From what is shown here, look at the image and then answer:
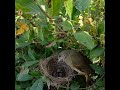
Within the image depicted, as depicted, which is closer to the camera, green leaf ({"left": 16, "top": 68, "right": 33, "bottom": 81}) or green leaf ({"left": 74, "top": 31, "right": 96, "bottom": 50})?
green leaf ({"left": 74, "top": 31, "right": 96, "bottom": 50})

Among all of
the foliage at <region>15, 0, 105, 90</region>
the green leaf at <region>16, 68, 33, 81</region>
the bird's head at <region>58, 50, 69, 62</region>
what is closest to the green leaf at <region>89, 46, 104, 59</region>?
the foliage at <region>15, 0, 105, 90</region>

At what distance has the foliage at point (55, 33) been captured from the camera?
34.1 inches

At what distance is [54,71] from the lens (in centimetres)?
102

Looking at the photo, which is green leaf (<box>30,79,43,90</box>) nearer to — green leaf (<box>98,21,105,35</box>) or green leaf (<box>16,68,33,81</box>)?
green leaf (<box>16,68,33,81</box>)

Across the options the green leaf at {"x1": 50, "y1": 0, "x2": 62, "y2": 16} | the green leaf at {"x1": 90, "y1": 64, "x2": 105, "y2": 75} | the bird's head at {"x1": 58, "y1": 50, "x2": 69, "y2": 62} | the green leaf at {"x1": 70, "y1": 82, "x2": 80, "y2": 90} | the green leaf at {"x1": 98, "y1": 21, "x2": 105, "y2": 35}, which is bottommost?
the green leaf at {"x1": 70, "y1": 82, "x2": 80, "y2": 90}

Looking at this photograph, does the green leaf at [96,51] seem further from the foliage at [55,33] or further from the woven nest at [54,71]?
the woven nest at [54,71]

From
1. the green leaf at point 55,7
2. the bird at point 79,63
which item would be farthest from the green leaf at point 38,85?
the green leaf at point 55,7

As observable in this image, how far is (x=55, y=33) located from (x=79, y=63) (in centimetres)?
11

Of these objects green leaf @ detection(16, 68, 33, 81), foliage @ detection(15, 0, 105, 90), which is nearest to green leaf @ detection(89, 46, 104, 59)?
foliage @ detection(15, 0, 105, 90)

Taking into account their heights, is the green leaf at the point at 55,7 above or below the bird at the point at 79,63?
above

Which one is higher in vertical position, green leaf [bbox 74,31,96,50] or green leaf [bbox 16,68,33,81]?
green leaf [bbox 74,31,96,50]

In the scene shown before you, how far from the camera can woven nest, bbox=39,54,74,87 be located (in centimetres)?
96
